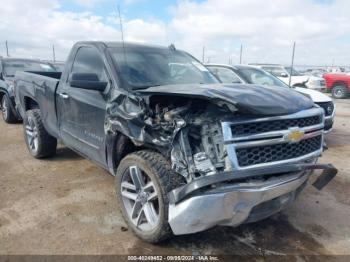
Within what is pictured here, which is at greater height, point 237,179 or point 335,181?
point 237,179

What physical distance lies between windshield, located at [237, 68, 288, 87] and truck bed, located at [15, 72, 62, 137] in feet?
15.3

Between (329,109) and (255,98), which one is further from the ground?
(255,98)

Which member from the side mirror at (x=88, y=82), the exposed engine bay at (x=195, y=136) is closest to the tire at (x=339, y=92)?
the side mirror at (x=88, y=82)

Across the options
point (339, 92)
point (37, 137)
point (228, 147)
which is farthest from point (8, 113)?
point (339, 92)

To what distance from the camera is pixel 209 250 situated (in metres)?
3.11

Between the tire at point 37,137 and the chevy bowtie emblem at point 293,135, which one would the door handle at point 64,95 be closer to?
the tire at point 37,137

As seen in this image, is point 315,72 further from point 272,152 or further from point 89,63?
point 272,152

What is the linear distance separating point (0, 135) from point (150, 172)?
229 inches

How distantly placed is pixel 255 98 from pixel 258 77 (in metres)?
5.89

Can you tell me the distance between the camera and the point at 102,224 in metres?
3.57

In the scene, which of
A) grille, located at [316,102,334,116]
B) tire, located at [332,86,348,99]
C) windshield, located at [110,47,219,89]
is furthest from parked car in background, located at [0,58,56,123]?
tire, located at [332,86,348,99]

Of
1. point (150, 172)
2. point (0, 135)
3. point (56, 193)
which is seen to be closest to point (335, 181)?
point (150, 172)

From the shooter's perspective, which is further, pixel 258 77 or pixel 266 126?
pixel 258 77

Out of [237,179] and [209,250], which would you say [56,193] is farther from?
[237,179]
